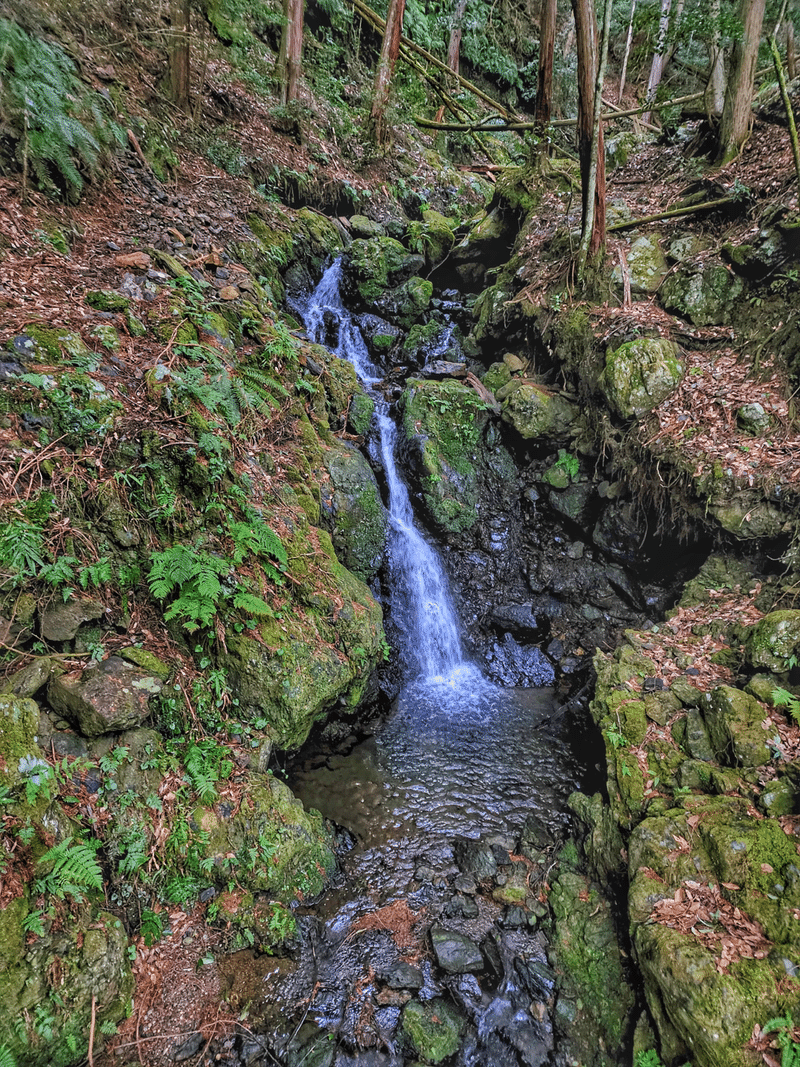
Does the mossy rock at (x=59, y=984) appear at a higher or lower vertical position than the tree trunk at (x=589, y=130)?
lower

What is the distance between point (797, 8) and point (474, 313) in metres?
6.65

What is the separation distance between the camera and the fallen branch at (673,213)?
289 inches

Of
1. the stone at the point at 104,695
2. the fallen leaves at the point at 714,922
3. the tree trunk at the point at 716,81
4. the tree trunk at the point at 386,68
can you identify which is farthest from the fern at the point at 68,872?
the tree trunk at the point at 386,68

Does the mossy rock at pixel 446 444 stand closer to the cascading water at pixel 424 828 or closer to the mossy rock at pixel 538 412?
the cascading water at pixel 424 828

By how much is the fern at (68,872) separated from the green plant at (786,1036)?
3941 mm

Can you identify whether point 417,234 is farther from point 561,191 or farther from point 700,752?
point 700,752

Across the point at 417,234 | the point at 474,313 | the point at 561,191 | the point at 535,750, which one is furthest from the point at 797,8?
the point at 535,750

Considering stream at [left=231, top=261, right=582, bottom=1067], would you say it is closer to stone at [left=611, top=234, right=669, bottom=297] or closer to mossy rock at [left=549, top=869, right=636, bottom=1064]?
mossy rock at [left=549, top=869, right=636, bottom=1064]

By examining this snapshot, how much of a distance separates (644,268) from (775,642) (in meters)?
6.30

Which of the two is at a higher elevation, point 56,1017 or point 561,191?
point 561,191

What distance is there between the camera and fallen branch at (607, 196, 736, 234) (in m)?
7.34

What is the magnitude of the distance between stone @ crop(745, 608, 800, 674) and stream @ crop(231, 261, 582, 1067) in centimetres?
230

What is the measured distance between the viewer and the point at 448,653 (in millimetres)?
7477

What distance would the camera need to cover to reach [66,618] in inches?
144
